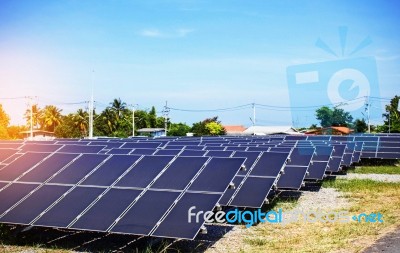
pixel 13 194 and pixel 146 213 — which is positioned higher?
pixel 13 194

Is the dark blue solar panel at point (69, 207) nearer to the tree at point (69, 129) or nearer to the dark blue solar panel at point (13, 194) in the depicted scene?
the dark blue solar panel at point (13, 194)

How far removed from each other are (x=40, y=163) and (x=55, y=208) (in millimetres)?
2513

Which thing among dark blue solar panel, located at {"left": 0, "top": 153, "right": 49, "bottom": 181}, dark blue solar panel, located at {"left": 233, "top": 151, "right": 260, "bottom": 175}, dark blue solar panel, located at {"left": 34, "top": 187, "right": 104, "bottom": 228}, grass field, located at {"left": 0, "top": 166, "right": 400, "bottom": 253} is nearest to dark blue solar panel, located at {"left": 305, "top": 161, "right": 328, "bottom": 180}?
grass field, located at {"left": 0, "top": 166, "right": 400, "bottom": 253}

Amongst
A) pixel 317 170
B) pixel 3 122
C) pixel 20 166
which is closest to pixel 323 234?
pixel 20 166

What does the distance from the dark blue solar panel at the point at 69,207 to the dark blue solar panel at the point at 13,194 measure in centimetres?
110

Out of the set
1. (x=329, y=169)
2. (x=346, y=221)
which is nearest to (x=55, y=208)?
(x=346, y=221)

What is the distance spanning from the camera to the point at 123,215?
7.43 metres

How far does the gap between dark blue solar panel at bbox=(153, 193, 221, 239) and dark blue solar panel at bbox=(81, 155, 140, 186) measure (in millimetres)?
1994

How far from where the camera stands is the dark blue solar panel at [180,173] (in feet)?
26.9

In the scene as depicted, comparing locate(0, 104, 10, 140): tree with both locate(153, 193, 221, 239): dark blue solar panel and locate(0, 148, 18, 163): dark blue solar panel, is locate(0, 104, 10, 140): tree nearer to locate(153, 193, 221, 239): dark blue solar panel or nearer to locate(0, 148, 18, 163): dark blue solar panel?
locate(0, 148, 18, 163): dark blue solar panel

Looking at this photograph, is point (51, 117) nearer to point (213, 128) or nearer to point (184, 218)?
point (213, 128)

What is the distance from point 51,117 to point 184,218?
106 meters

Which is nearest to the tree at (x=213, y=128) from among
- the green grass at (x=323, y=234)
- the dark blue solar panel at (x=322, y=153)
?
the dark blue solar panel at (x=322, y=153)

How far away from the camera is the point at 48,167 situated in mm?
9797
